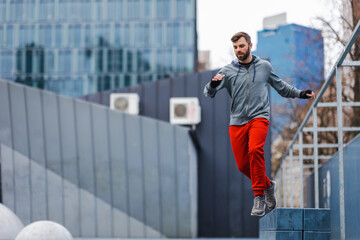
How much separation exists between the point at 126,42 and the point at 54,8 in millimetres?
7423

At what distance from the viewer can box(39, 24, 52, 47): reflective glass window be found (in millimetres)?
58688

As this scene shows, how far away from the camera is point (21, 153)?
1683 centimetres

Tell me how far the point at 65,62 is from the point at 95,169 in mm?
42496

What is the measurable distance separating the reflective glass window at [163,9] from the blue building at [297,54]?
31436mm

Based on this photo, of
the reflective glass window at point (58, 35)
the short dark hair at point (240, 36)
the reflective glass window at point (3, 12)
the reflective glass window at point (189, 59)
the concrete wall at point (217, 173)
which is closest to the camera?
the short dark hair at point (240, 36)

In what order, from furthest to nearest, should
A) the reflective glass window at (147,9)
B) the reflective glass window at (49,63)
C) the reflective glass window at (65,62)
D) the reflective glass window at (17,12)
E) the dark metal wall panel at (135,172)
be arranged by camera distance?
the reflective glass window at (17,12), the reflective glass window at (49,63), the reflective glass window at (65,62), the reflective glass window at (147,9), the dark metal wall panel at (135,172)

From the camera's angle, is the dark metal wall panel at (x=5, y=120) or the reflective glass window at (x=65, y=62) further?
the reflective glass window at (x=65, y=62)

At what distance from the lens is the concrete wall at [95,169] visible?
16.4 m

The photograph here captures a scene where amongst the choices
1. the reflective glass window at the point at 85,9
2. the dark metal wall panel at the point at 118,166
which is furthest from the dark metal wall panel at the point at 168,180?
the reflective glass window at the point at 85,9

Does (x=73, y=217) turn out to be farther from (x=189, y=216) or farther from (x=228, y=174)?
(x=228, y=174)

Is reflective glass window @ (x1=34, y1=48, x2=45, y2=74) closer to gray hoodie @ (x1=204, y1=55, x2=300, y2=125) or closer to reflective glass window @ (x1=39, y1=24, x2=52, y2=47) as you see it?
reflective glass window @ (x1=39, y1=24, x2=52, y2=47)

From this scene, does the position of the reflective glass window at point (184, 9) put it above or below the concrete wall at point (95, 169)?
above

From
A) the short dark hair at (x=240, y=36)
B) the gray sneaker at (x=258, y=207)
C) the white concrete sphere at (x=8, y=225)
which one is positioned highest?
the short dark hair at (x=240, y=36)

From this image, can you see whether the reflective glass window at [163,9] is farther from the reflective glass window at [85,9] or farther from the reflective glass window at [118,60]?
the reflective glass window at [85,9]
